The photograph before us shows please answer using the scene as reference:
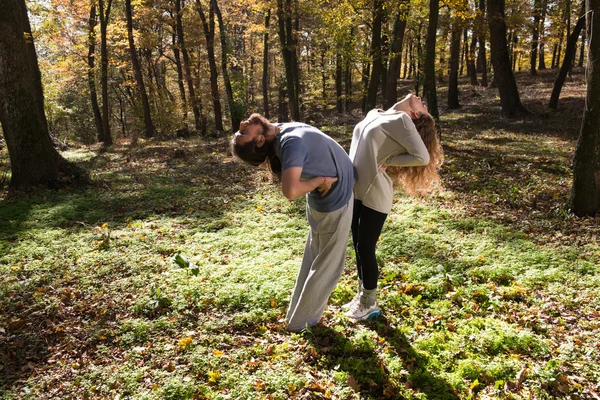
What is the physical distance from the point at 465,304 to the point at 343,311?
137cm

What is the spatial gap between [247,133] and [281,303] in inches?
91.1

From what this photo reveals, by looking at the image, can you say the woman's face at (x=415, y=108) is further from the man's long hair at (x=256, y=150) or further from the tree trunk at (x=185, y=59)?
the tree trunk at (x=185, y=59)

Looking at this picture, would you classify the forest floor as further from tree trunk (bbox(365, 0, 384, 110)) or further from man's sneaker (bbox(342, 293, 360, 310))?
tree trunk (bbox(365, 0, 384, 110))

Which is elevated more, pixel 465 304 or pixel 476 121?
pixel 476 121

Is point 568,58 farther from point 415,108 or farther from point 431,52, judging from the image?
point 415,108

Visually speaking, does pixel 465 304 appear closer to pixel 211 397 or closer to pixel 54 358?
pixel 211 397

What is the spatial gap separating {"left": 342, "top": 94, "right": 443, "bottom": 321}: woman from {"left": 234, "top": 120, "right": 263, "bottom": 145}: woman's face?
1.04 metres

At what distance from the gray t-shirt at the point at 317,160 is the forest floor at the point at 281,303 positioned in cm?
153

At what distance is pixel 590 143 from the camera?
5648mm

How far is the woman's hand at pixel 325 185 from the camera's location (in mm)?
2986

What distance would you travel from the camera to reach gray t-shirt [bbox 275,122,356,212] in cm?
282

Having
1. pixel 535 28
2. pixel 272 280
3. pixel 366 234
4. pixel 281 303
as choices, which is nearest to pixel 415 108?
pixel 366 234

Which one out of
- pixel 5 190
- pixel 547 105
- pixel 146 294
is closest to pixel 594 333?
pixel 146 294

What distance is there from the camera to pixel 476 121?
53.7 ft
